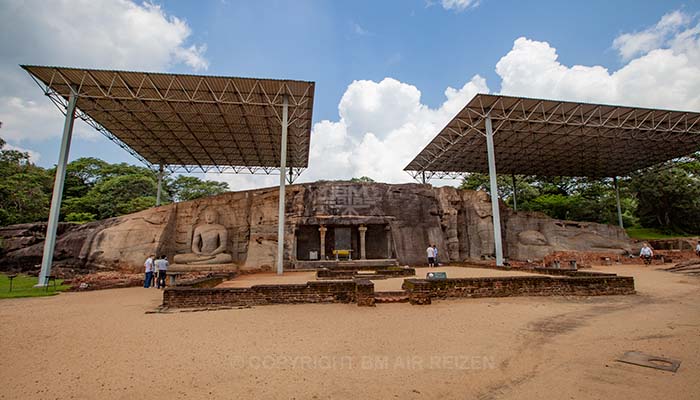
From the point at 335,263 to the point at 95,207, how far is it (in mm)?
29436

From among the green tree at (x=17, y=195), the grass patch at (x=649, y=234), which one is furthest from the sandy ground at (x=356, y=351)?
the grass patch at (x=649, y=234)

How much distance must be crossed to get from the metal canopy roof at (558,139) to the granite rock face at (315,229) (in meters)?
5.78

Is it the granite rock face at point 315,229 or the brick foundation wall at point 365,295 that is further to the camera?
the granite rock face at point 315,229

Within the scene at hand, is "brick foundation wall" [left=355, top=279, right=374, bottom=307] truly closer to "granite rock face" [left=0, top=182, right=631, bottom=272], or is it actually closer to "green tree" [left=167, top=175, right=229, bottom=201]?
"granite rock face" [left=0, top=182, right=631, bottom=272]

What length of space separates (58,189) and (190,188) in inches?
1397

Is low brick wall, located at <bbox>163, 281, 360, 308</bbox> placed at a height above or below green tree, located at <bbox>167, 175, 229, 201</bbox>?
below

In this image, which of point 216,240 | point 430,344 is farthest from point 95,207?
point 430,344

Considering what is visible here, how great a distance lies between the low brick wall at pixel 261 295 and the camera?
862cm

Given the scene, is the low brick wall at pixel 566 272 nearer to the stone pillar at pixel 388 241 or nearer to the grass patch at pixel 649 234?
the stone pillar at pixel 388 241

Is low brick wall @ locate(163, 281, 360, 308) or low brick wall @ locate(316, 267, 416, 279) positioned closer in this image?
low brick wall @ locate(163, 281, 360, 308)

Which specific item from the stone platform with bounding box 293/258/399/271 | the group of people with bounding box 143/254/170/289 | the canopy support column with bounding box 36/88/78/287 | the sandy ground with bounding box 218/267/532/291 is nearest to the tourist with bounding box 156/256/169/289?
the group of people with bounding box 143/254/170/289

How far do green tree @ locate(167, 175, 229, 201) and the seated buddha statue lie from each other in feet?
100

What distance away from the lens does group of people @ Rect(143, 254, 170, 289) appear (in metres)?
13.3

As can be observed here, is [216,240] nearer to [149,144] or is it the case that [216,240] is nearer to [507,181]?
[149,144]
